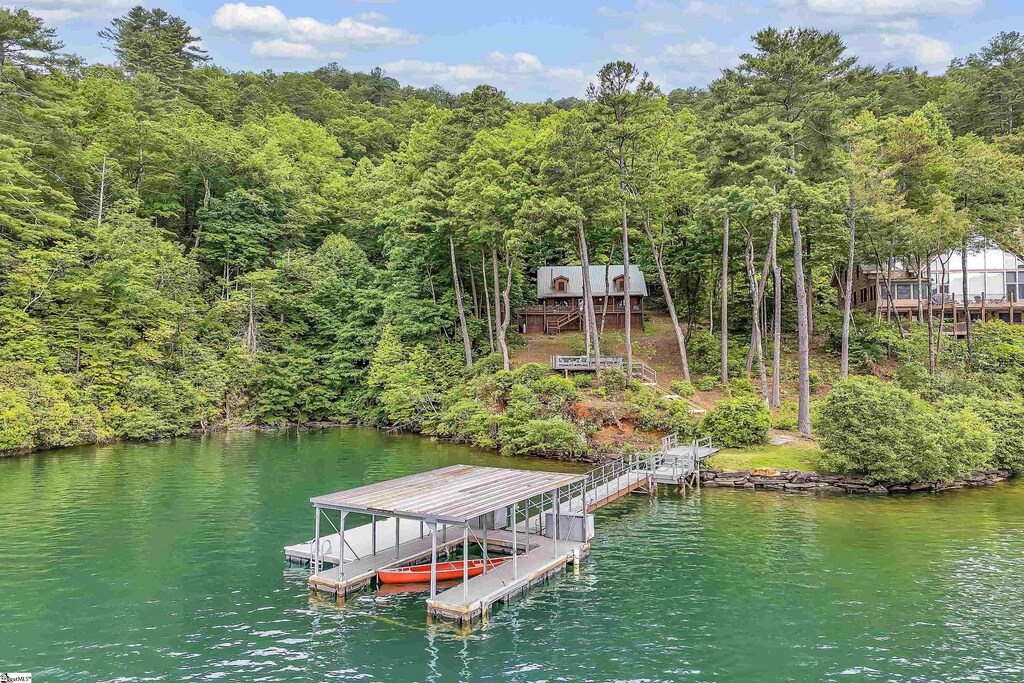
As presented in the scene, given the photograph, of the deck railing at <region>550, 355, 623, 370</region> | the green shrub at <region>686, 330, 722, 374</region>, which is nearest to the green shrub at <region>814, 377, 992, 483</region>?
the deck railing at <region>550, 355, 623, 370</region>

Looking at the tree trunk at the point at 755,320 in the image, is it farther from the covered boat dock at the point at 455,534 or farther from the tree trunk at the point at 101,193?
the tree trunk at the point at 101,193

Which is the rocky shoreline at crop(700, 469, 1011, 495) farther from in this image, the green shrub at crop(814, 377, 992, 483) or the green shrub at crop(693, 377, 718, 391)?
the green shrub at crop(693, 377, 718, 391)

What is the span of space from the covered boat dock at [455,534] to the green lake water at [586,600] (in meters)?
0.56

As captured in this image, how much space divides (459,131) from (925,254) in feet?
97.8

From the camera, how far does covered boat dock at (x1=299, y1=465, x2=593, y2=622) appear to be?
47.3 feet

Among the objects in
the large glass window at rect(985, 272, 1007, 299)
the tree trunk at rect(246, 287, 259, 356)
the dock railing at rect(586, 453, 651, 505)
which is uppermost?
the large glass window at rect(985, 272, 1007, 299)

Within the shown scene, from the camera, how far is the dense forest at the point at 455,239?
108ft

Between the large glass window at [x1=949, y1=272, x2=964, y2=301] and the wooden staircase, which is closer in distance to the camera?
the large glass window at [x1=949, y1=272, x2=964, y2=301]

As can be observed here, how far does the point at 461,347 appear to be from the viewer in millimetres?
42625

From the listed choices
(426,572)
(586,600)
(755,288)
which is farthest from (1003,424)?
(426,572)

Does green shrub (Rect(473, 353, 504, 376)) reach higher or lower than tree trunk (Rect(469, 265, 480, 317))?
lower

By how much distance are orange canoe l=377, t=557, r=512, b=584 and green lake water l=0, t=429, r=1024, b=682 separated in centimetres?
89

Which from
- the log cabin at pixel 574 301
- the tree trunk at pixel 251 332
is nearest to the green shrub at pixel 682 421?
the log cabin at pixel 574 301

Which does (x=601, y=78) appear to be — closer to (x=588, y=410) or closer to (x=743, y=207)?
(x=743, y=207)
